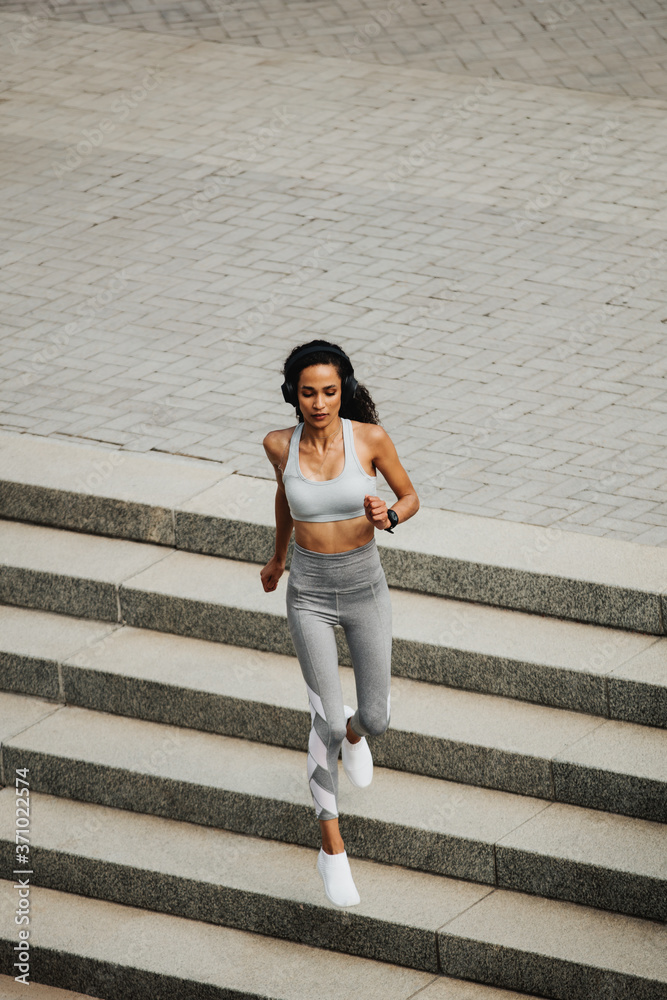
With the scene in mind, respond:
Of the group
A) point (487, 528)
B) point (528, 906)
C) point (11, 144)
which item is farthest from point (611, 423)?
point (11, 144)

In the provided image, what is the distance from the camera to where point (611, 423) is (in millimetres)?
8172

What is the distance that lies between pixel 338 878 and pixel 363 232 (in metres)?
Result: 6.18

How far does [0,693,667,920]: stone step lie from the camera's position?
5746 mm

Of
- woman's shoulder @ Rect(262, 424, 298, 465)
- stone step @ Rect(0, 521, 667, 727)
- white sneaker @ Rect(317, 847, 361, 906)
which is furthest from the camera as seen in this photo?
stone step @ Rect(0, 521, 667, 727)

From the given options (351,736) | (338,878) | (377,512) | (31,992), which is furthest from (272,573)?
(31,992)

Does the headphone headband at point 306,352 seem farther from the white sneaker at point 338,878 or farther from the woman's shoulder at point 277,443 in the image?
the white sneaker at point 338,878

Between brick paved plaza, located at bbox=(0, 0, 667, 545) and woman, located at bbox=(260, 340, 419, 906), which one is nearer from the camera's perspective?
woman, located at bbox=(260, 340, 419, 906)

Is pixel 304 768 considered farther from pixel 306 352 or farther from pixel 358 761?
pixel 306 352

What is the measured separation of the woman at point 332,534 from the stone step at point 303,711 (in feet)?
2.56

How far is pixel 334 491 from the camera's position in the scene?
17.3 feet

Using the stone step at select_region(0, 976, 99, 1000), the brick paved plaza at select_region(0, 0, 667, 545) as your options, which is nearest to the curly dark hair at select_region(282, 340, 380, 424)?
the brick paved plaza at select_region(0, 0, 667, 545)

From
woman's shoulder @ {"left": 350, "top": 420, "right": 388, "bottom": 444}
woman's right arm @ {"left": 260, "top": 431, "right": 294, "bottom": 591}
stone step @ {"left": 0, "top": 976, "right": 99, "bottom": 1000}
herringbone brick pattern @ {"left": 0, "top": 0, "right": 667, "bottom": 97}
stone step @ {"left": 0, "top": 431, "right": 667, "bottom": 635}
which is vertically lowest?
stone step @ {"left": 0, "top": 976, "right": 99, "bottom": 1000}

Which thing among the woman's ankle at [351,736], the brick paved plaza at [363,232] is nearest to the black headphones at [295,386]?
the woman's ankle at [351,736]

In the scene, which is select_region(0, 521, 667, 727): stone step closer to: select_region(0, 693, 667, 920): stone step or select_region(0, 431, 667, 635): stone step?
select_region(0, 431, 667, 635): stone step
